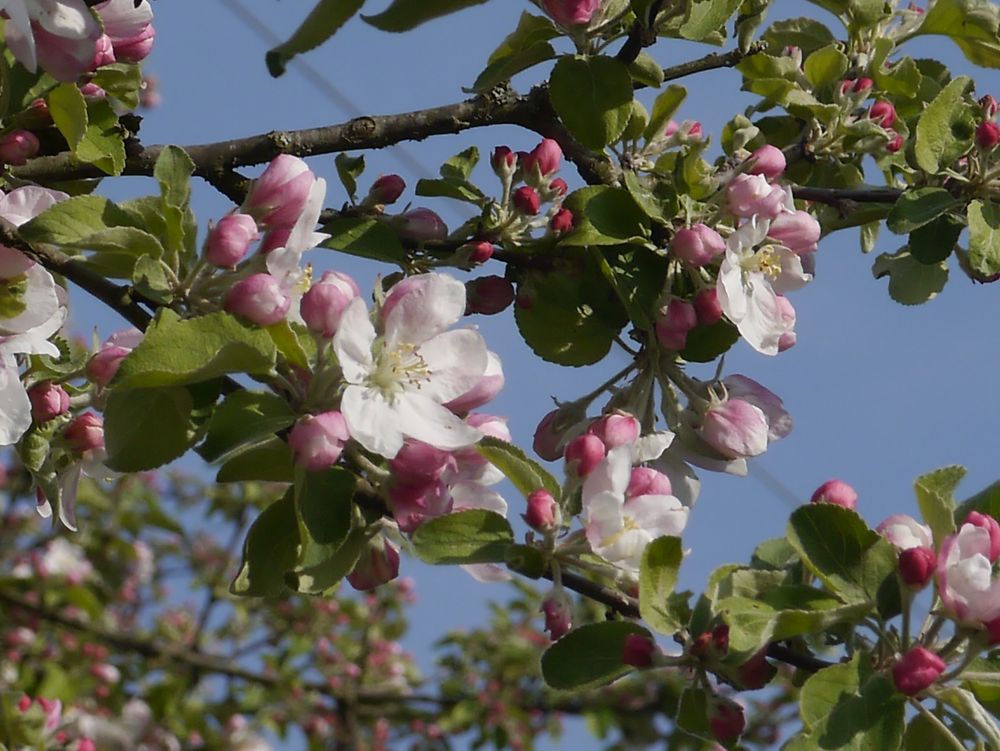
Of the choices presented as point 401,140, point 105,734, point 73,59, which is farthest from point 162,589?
point 73,59

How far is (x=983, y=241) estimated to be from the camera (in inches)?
69.7

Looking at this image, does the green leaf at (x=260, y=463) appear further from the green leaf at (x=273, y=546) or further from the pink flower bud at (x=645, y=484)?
the pink flower bud at (x=645, y=484)

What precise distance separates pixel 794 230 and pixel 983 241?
0.26m

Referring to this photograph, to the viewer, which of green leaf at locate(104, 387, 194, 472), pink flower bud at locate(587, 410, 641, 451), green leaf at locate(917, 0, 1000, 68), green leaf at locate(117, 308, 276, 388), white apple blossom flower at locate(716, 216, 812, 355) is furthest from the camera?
green leaf at locate(917, 0, 1000, 68)

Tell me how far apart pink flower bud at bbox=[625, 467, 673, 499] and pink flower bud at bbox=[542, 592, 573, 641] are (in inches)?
5.8

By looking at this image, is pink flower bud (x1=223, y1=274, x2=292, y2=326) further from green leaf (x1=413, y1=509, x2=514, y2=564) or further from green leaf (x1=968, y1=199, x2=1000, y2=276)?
green leaf (x1=968, y1=199, x2=1000, y2=276)

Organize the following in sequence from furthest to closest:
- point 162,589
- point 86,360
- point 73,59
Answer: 1. point 162,589
2. point 86,360
3. point 73,59

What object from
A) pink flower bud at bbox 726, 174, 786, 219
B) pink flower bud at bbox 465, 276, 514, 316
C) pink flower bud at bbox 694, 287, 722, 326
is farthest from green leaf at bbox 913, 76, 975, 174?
pink flower bud at bbox 465, 276, 514, 316

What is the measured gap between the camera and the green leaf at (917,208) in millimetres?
1764

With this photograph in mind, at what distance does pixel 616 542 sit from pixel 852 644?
28 cm

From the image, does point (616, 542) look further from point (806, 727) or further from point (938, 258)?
point (938, 258)

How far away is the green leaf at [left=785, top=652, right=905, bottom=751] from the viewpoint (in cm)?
131

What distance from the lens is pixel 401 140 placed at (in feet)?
6.20

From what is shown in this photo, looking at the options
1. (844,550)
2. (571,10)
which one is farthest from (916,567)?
(571,10)
